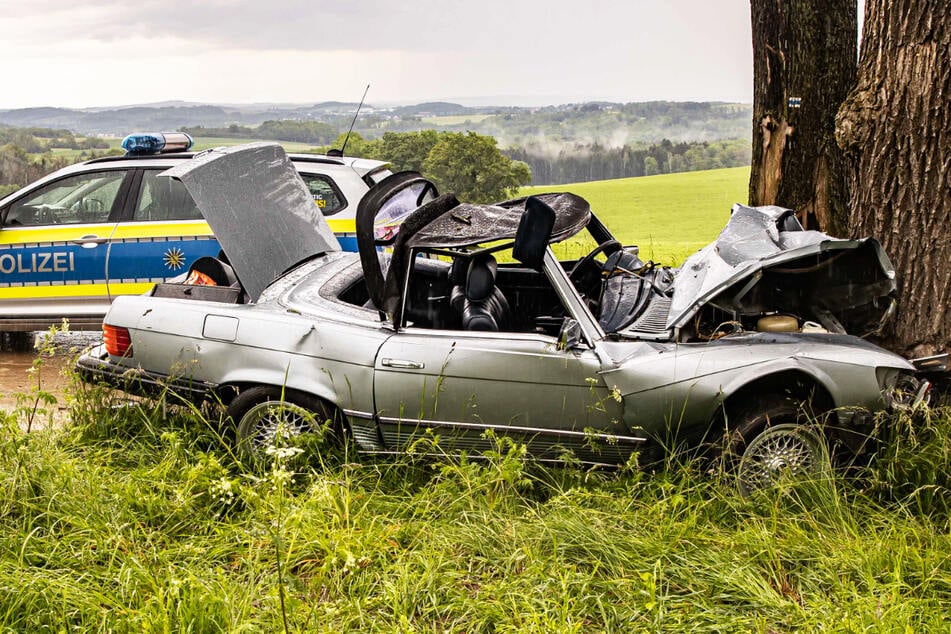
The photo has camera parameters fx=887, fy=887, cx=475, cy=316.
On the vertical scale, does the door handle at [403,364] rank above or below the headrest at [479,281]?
below

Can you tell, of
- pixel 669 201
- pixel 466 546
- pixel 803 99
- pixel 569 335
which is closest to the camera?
pixel 466 546

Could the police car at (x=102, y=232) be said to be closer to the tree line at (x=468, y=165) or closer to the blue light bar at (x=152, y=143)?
the blue light bar at (x=152, y=143)

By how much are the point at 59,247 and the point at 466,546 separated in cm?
558

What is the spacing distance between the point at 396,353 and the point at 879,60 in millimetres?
3328

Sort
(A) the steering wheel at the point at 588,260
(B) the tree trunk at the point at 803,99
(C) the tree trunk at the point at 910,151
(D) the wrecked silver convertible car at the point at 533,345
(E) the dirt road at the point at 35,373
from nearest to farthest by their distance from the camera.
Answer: (D) the wrecked silver convertible car at the point at 533,345 < (C) the tree trunk at the point at 910,151 < (A) the steering wheel at the point at 588,260 < (E) the dirt road at the point at 35,373 < (B) the tree trunk at the point at 803,99

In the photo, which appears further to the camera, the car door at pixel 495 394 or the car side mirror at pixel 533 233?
the car door at pixel 495 394

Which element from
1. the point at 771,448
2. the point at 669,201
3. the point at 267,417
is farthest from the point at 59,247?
the point at 669,201

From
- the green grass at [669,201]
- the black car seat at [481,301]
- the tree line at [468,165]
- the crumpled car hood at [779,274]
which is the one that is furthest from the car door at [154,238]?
the green grass at [669,201]

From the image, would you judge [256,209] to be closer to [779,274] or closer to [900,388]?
[779,274]

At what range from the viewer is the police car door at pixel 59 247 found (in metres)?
7.81

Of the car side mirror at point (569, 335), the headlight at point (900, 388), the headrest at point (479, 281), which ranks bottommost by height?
the headlight at point (900, 388)

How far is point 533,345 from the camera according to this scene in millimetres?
4285

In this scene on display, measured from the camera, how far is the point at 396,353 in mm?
4398

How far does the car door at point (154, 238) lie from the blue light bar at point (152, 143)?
0.26 meters
